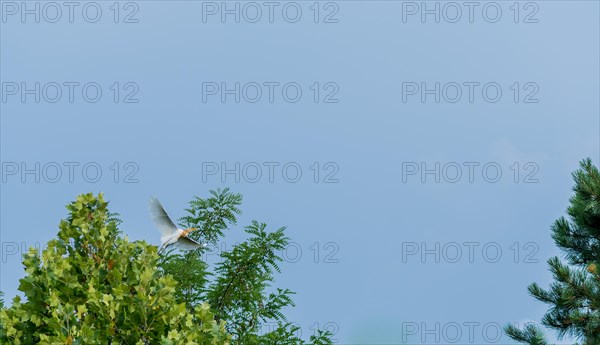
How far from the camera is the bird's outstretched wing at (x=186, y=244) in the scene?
35.4 feet

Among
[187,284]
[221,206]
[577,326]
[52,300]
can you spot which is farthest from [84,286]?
[577,326]

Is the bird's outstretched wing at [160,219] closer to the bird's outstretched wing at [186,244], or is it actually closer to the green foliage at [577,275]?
the bird's outstretched wing at [186,244]

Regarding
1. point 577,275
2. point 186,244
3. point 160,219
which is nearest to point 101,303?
point 160,219

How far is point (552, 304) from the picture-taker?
15469mm

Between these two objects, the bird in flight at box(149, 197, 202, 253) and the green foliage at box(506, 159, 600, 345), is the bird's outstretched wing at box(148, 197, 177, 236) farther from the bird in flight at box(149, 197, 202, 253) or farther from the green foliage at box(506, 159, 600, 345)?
the green foliage at box(506, 159, 600, 345)

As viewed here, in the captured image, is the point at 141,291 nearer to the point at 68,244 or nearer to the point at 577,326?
the point at 68,244

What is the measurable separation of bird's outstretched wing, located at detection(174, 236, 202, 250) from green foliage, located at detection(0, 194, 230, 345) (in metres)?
3.19

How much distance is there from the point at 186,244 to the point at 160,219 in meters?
0.55

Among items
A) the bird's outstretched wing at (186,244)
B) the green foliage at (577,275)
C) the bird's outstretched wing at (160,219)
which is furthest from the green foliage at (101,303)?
the green foliage at (577,275)

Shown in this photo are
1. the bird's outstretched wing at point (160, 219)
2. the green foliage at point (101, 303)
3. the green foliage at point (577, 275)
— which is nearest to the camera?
the green foliage at point (101, 303)

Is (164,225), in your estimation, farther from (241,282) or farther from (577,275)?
(577,275)

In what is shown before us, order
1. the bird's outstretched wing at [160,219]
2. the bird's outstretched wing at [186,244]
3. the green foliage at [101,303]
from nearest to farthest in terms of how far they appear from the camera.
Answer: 1. the green foliage at [101,303]
2. the bird's outstretched wing at [160,219]
3. the bird's outstretched wing at [186,244]

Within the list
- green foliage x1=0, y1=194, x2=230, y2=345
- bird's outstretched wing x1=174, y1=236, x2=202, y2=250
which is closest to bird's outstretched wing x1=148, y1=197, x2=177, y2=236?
bird's outstretched wing x1=174, y1=236, x2=202, y2=250

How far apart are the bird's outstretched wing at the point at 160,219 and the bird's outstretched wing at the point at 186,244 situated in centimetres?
24
